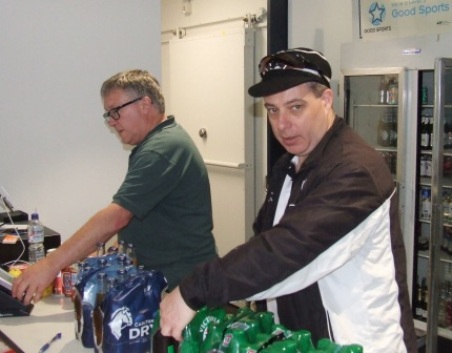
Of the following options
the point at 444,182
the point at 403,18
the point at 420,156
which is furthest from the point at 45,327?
the point at 403,18

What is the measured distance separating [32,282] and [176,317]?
0.83 meters

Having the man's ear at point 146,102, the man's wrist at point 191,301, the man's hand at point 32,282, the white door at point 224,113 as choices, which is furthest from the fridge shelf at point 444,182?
the man's wrist at point 191,301

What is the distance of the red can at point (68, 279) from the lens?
7.07 ft

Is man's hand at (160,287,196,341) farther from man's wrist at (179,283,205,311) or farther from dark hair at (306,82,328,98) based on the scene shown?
dark hair at (306,82,328,98)

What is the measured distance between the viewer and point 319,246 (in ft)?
4.36

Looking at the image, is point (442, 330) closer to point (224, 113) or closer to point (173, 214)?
point (173, 214)

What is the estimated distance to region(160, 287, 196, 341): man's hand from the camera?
51.3 inches

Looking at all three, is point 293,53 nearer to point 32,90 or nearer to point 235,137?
point 32,90

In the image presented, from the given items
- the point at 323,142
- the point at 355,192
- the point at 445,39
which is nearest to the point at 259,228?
the point at 323,142

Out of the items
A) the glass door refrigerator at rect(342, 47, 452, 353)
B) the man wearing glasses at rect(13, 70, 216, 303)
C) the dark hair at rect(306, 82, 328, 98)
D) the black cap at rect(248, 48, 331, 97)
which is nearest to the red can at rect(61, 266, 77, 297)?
the man wearing glasses at rect(13, 70, 216, 303)

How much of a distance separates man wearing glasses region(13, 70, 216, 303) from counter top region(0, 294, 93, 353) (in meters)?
0.25

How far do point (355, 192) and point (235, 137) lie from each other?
3372mm

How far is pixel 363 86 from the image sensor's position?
392 centimetres

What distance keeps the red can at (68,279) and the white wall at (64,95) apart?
891 mm
